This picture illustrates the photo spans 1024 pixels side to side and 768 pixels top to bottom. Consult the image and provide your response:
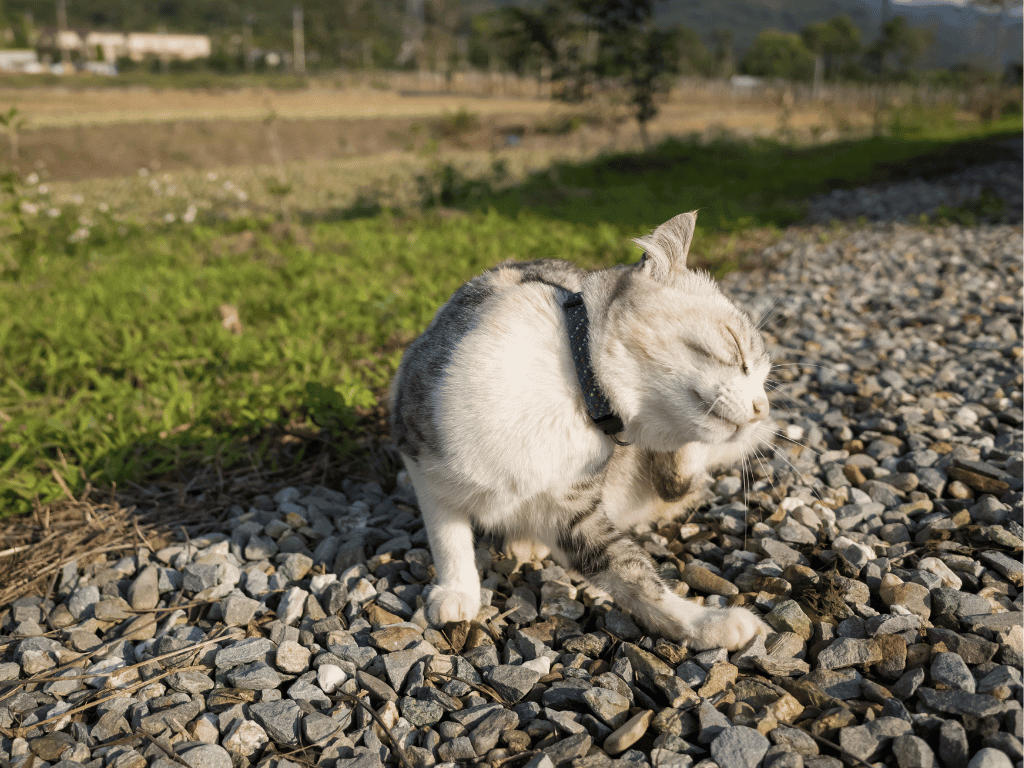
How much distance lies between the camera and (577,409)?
1.87m

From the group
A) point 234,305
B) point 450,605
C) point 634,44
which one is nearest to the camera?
point 450,605

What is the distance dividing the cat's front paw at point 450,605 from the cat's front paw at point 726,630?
2.25ft

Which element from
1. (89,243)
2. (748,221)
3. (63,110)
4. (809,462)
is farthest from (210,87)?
(809,462)

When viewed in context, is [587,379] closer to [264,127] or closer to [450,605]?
[450,605]

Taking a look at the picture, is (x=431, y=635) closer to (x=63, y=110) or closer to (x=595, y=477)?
(x=595, y=477)

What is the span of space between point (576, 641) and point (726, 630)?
45cm

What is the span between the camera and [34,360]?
394cm

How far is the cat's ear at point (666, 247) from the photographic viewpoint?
6.49 feet

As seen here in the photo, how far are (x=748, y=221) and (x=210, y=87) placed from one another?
37.9m

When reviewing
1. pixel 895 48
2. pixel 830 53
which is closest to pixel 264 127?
pixel 895 48

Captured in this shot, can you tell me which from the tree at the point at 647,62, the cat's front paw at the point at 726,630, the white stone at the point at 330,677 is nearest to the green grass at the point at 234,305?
the white stone at the point at 330,677

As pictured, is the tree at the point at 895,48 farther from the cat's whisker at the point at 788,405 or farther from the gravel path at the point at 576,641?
the gravel path at the point at 576,641

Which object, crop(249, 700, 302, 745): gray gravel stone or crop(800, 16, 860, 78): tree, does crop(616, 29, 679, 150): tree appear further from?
crop(800, 16, 860, 78): tree

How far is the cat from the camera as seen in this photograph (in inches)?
72.7
